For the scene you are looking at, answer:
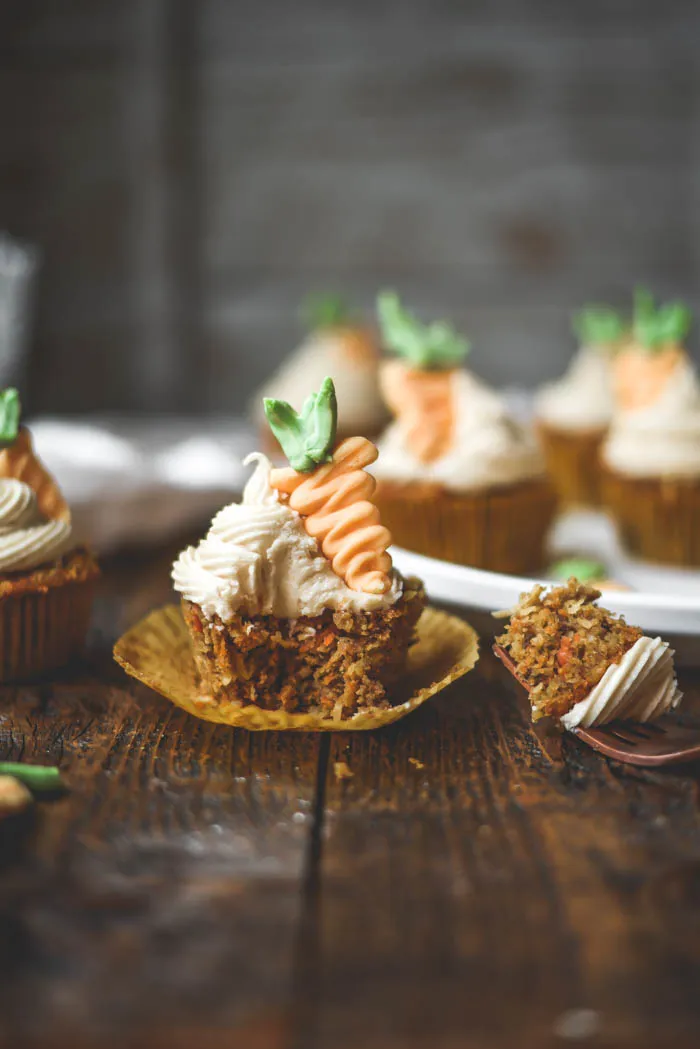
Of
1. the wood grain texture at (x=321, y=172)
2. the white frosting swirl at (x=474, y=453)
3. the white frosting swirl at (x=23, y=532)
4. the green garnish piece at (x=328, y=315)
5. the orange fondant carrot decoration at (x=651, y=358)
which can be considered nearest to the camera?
the white frosting swirl at (x=23, y=532)

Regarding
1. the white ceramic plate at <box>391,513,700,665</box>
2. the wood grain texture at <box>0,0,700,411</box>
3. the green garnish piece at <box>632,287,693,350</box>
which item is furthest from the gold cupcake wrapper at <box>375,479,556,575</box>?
the wood grain texture at <box>0,0,700,411</box>

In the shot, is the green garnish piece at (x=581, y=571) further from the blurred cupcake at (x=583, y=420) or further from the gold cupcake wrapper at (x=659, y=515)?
the blurred cupcake at (x=583, y=420)

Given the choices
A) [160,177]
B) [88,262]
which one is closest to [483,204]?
[160,177]

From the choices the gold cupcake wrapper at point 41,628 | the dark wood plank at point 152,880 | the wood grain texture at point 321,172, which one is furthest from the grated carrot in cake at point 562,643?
the wood grain texture at point 321,172

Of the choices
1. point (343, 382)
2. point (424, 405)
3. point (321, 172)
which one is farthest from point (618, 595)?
point (321, 172)

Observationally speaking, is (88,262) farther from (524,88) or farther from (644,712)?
(644,712)

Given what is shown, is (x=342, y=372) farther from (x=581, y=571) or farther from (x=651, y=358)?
(x=581, y=571)
